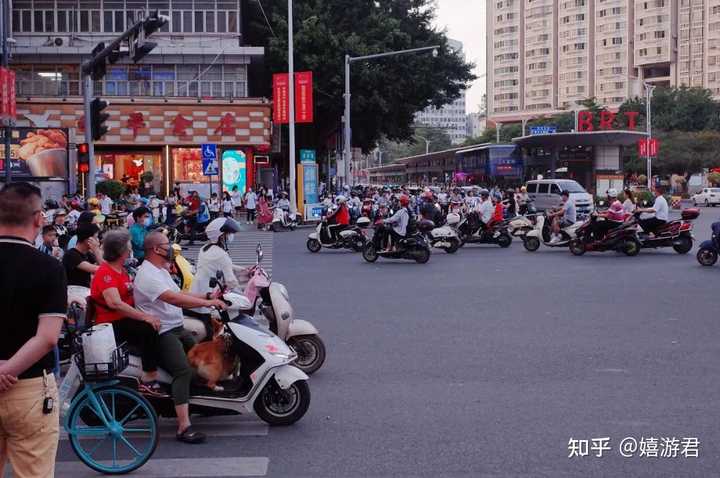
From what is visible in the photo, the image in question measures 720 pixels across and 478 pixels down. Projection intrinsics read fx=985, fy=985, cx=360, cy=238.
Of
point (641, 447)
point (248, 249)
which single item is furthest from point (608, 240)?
point (641, 447)

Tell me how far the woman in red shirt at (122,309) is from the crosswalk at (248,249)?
38.7 feet

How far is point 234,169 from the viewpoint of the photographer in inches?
1871

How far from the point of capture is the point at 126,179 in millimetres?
47000

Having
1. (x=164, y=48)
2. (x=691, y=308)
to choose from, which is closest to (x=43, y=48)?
(x=164, y=48)

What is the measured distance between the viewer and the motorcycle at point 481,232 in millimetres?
26359

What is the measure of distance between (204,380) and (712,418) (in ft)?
12.2

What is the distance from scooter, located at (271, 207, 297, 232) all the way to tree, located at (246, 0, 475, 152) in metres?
12.6

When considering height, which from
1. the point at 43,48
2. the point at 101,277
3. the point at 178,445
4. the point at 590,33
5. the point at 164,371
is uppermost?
the point at 590,33

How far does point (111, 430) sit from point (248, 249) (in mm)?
20702

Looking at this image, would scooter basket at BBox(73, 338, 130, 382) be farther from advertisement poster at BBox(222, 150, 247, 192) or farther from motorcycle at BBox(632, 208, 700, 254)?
advertisement poster at BBox(222, 150, 247, 192)

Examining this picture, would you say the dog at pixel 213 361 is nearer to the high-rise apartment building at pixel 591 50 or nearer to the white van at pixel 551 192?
the white van at pixel 551 192

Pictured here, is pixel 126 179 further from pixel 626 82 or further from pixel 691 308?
pixel 626 82

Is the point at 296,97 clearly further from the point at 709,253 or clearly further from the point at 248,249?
the point at 709,253

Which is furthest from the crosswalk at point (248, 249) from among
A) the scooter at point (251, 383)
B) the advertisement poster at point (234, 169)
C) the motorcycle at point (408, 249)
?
the advertisement poster at point (234, 169)
